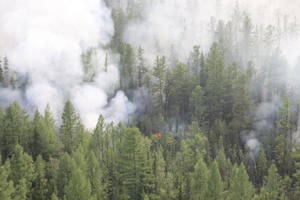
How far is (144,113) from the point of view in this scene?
78.9m

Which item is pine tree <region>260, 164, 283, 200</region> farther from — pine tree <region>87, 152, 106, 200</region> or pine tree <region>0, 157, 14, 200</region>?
pine tree <region>0, 157, 14, 200</region>

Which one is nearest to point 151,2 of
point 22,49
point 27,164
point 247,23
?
point 247,23

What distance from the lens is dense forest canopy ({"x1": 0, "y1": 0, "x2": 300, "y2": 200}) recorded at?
45.6 metres

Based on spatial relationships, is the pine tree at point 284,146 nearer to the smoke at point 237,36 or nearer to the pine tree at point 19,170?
the smoke at point 237,36

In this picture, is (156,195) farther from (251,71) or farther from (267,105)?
(251,71)

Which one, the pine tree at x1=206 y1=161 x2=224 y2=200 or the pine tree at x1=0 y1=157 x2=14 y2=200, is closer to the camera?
the pine tree at x1=0 y1=157 x2=14 y2=200

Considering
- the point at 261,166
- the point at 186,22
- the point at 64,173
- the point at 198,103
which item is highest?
the point at 186,22

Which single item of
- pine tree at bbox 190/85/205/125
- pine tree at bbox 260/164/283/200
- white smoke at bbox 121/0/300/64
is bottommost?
pine tree at bbox 260/164/283/200

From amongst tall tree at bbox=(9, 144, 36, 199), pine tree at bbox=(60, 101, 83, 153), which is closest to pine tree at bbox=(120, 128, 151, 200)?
tall tree at bbox=(9, 144, 36, 199)

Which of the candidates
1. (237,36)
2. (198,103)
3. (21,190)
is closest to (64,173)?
(21,190)

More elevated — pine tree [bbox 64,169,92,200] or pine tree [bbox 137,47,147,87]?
pine tree [bbox 137,47,147,87]

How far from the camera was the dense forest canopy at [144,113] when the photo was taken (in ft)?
149

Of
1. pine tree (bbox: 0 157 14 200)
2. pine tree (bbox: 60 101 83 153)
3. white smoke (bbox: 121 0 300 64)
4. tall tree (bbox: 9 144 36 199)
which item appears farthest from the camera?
white smoke (bbox: 121 0 300 64)

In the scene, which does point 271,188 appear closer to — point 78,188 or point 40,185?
point 78,188
